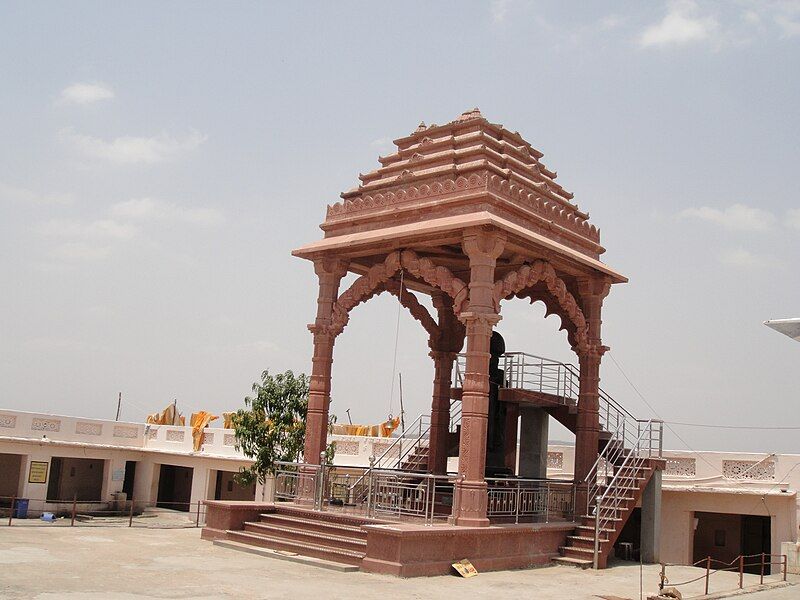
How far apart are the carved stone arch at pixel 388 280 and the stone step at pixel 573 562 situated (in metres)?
4.64

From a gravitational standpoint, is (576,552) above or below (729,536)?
above

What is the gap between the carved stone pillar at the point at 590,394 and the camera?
16.3 meters

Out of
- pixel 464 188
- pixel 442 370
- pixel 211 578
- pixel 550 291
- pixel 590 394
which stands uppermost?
pixel 464 188

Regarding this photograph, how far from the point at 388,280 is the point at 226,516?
18.2 ft

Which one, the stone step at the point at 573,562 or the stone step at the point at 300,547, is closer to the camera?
the stone step at the point at 300,547

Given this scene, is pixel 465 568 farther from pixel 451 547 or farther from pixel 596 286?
pixel 596 286

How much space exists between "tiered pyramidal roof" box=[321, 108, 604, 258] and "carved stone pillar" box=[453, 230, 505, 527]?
2.54 feet

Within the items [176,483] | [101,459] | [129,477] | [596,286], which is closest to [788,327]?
[596,286]

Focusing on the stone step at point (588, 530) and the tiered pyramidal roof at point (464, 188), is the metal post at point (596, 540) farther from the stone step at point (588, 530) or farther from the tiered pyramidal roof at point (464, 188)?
the tiered pyramidal roof at point (464, 188)

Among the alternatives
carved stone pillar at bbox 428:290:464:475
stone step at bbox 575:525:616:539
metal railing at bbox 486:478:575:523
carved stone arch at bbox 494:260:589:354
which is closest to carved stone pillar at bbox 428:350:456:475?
carved stone pillar at bbox 428:290:464:475

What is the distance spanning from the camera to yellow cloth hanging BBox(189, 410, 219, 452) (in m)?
27.5

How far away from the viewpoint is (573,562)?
567 inches

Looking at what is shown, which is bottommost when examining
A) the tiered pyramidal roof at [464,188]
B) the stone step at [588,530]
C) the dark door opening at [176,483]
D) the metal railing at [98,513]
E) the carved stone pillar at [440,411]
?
the metal railing at [98,513]

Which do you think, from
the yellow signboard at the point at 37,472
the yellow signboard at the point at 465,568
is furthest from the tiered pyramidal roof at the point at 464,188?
the yellow signboard at the point at 37,472
